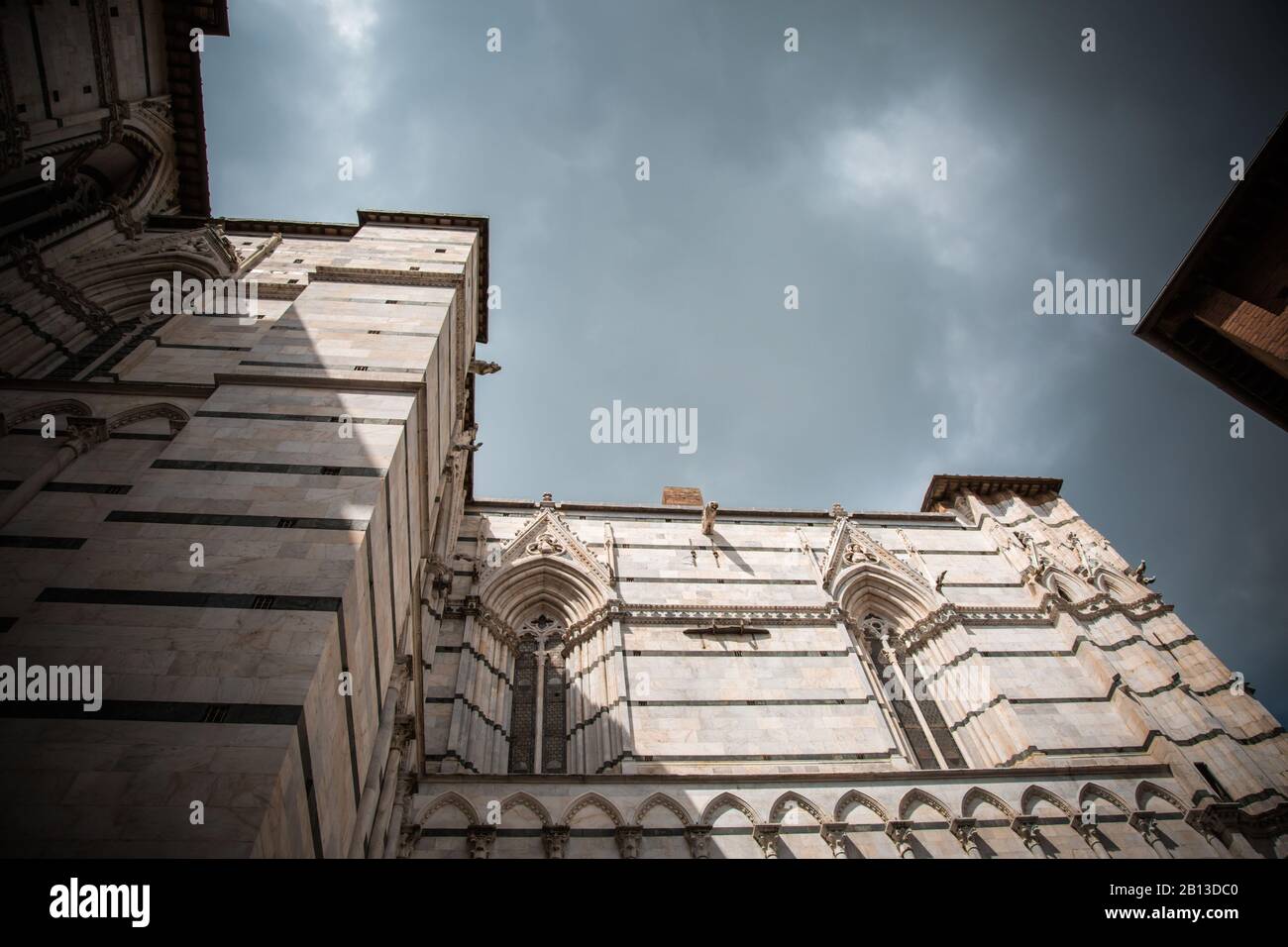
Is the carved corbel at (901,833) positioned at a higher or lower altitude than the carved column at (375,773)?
lower

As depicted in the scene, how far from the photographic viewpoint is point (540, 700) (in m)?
10.5

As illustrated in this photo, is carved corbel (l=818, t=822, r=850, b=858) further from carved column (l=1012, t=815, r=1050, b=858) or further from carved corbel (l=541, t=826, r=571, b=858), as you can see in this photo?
carved corbel (l=541, t=826, r=571, b=858)

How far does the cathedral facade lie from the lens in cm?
446

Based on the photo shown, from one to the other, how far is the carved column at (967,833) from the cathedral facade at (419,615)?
46mm

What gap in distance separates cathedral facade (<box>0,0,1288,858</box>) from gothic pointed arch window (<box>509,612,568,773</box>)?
0.23ft

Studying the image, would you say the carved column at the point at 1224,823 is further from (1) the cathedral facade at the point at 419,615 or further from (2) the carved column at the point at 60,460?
(2) the carved column at the point at 60,460

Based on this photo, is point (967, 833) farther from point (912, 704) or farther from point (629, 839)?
point (629, 839)

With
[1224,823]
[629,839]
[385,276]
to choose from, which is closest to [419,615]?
[629,839]

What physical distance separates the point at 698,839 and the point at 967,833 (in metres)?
3.49

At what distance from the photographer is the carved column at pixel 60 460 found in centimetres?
629

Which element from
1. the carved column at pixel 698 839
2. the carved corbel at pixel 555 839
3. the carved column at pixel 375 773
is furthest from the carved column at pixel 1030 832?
the carved column at pixel 375 773
